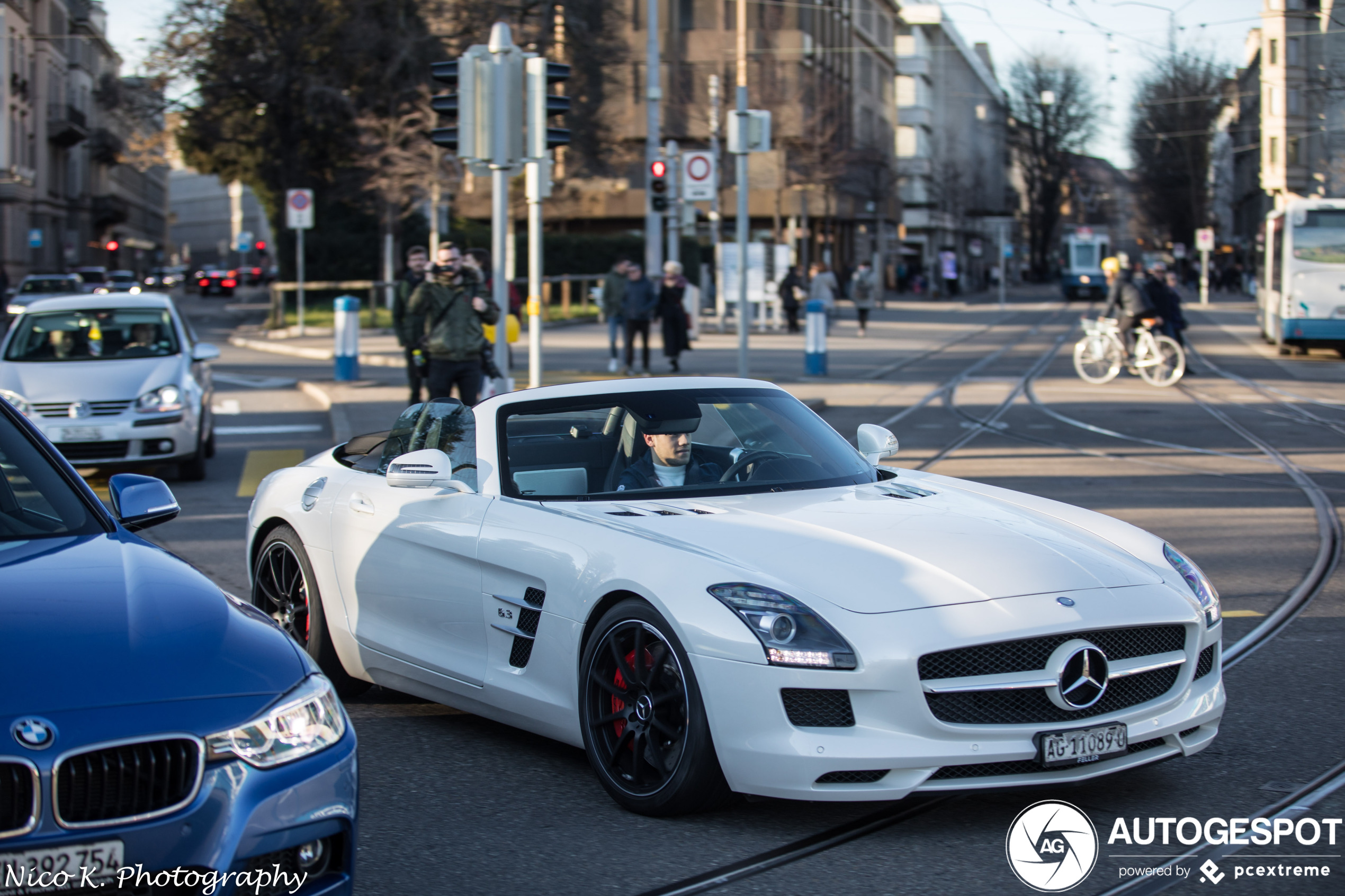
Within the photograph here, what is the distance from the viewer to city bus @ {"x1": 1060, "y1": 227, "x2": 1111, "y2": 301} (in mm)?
69812

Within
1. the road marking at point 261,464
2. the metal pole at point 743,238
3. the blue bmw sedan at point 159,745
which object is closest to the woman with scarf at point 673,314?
the metal pole at point 743,238

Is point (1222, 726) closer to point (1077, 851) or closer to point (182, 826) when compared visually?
point (1077, 851)

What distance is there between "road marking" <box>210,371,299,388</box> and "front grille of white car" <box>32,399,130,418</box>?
32.2 ft

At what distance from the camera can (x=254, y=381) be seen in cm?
2445

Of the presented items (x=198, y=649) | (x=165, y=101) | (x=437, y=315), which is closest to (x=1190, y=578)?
(x=198, y=649)

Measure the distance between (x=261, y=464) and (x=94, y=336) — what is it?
6.17 feet

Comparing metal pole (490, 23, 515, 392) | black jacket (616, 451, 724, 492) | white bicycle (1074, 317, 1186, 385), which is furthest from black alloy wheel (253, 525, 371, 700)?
white bicycle (1074, 317, 1186, 385)

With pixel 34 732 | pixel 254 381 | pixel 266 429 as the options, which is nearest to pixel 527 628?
pixel 34 732

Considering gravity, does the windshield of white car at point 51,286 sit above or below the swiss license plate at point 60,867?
above

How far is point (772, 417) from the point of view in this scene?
229 inches

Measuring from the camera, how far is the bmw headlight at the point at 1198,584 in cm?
475

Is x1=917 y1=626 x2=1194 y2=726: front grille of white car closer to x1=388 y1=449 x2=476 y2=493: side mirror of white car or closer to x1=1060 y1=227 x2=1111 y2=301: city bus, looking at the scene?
x1=388 y1=449 x2=476 y2=493: side mirror of white car

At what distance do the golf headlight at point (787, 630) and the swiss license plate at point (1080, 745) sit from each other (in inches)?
23.1

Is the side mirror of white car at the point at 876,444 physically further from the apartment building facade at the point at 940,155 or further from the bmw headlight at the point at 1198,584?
the apartment building facade at the point at 940,155
